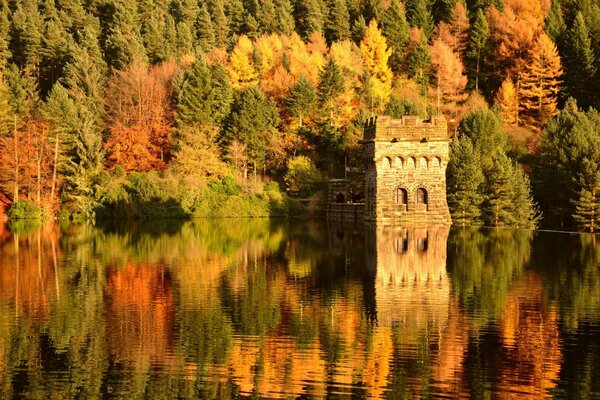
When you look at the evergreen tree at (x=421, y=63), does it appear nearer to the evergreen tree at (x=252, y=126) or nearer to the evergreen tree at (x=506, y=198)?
the evergreen tree at (x=252, y=126)

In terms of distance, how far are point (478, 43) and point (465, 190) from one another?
46836 millimetres

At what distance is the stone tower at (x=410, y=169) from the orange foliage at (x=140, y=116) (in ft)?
95.9

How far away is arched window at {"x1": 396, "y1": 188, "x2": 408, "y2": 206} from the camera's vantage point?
170 ft

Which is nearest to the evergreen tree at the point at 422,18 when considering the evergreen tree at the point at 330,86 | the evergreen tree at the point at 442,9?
the evergreen tree at the point at 442,9

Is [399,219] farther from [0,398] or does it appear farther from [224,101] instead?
[0,398]

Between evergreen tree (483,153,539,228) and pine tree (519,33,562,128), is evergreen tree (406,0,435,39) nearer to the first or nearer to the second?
pine tree (519,33,562,128)

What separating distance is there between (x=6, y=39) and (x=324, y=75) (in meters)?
43.4

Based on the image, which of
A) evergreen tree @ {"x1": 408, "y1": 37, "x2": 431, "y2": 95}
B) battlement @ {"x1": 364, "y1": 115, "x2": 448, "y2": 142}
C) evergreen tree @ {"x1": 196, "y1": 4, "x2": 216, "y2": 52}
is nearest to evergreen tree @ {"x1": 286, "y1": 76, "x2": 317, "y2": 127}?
evergreen tree @ {"x1": 408, "y1": 37, "x2": 431, "y2": 95}

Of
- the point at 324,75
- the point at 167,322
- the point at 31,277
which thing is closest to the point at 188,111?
the point at 324,75

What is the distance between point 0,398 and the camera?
1322cm

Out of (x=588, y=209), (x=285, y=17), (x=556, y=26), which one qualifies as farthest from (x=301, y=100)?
(x=285, y=17)

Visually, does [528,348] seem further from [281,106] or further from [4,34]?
[4,34]

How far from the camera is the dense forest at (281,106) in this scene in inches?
2373

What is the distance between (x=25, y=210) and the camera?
6981 centimetres
